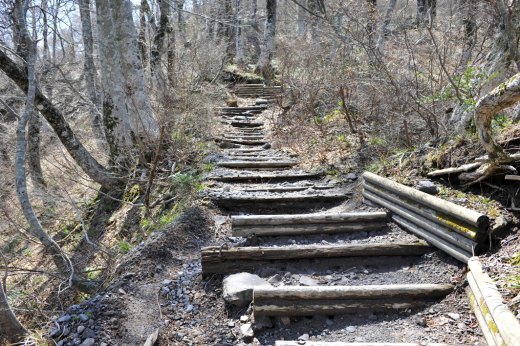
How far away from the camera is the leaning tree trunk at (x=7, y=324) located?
12.5 feet

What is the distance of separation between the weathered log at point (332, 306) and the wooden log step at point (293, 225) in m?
1.39

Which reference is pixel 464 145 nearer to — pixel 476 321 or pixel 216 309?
pixel 476 321

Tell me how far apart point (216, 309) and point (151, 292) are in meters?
0.67

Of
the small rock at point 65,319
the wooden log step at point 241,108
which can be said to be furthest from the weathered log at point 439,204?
the wooden log step at point 241,108

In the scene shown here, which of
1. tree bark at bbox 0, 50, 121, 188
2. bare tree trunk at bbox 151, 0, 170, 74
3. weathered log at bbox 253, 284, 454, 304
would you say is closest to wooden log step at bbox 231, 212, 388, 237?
weathered log at bbox 253, 284, 454, 304

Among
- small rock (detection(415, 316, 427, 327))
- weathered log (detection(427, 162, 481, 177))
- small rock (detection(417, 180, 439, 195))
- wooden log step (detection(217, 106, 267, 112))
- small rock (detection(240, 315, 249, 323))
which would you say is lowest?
small rock (detection(240, 315, 249, 323))

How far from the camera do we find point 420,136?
646 cm

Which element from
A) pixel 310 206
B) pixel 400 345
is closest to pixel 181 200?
pixel 310 206

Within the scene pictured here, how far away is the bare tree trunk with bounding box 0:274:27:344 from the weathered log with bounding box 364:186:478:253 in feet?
14.0

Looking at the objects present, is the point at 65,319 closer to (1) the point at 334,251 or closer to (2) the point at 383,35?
(1) the point at 334,251

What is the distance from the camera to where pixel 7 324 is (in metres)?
3.85

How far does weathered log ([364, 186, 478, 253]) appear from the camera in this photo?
10.8 feet

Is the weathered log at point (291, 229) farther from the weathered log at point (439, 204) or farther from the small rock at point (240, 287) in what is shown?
the small rock at point (240, 287)

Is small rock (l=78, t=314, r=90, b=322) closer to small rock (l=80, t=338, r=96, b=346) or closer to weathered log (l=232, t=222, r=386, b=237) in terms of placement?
small rock (l=80, t=338, r=96, b=346)
